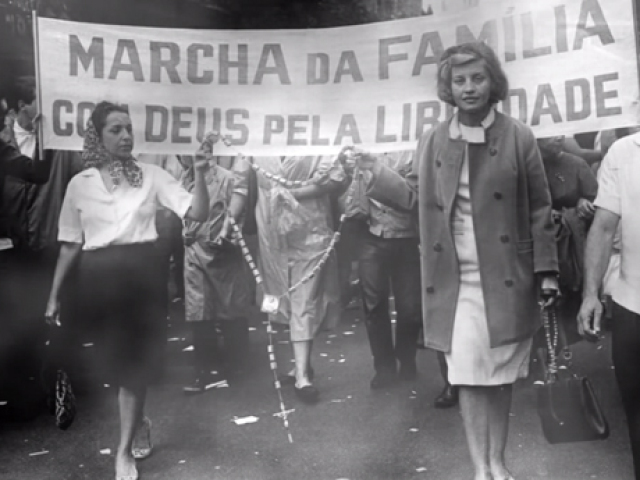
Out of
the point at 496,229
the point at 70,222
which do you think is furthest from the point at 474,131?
the point at 70,222

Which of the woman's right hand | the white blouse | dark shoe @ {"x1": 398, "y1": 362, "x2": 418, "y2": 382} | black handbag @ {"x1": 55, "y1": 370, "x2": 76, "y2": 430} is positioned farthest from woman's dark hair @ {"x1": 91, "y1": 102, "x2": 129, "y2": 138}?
dark shoe @ {"x1": 398, "y1": 362, "x2": 418, "y2": 382}

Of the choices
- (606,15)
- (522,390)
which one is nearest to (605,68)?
(606,15)

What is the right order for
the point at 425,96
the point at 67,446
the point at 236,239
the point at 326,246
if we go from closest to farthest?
1. the point at 425,96
2. the point at 67,446
3. the point at 326,246
4. the point at 236,239

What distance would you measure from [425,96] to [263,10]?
0.91 m

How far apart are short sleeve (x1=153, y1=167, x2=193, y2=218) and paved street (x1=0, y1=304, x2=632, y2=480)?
3.58 ft

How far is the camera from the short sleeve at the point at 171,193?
4289 millimetres

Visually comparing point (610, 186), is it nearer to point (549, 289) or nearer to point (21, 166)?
point (549, 289)

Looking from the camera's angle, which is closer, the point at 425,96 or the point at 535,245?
the point at 535,245

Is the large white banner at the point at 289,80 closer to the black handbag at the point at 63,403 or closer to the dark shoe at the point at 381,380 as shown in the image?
the black handbag at the point at 63,403

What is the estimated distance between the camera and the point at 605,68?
3.86 m

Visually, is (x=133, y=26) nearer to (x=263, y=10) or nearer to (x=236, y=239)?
(x=263, y=10)

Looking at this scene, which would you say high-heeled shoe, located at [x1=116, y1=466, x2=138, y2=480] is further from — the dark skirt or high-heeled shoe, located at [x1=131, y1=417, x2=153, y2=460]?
the dark skirt

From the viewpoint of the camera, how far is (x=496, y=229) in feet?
12.2

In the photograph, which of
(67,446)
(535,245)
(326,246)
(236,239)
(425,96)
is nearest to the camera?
(535,245)
